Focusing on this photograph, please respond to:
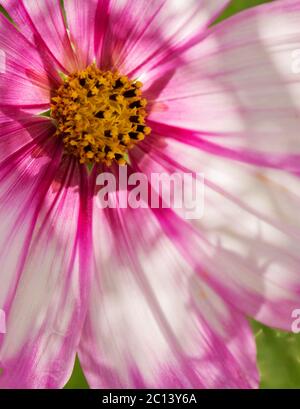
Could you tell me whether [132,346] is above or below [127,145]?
below

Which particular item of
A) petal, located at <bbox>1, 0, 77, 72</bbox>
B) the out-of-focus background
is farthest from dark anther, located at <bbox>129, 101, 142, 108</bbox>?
the out-of-focus background

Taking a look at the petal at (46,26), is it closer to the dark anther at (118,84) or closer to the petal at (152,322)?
the dark anther at (118,84)

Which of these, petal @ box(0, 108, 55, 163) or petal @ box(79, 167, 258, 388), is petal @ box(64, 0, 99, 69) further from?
Result: petal @ box(79, 167, 258, 388)

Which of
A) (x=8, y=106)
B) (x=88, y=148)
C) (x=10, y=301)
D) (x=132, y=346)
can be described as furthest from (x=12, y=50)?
(x=132, y=346)

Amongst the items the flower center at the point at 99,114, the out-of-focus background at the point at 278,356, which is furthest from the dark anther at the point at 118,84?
the out-of-focus background at the point at 278,356

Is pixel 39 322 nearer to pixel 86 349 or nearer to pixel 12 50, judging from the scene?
pixel 86 349

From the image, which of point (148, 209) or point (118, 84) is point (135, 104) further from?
point (148, 209)
